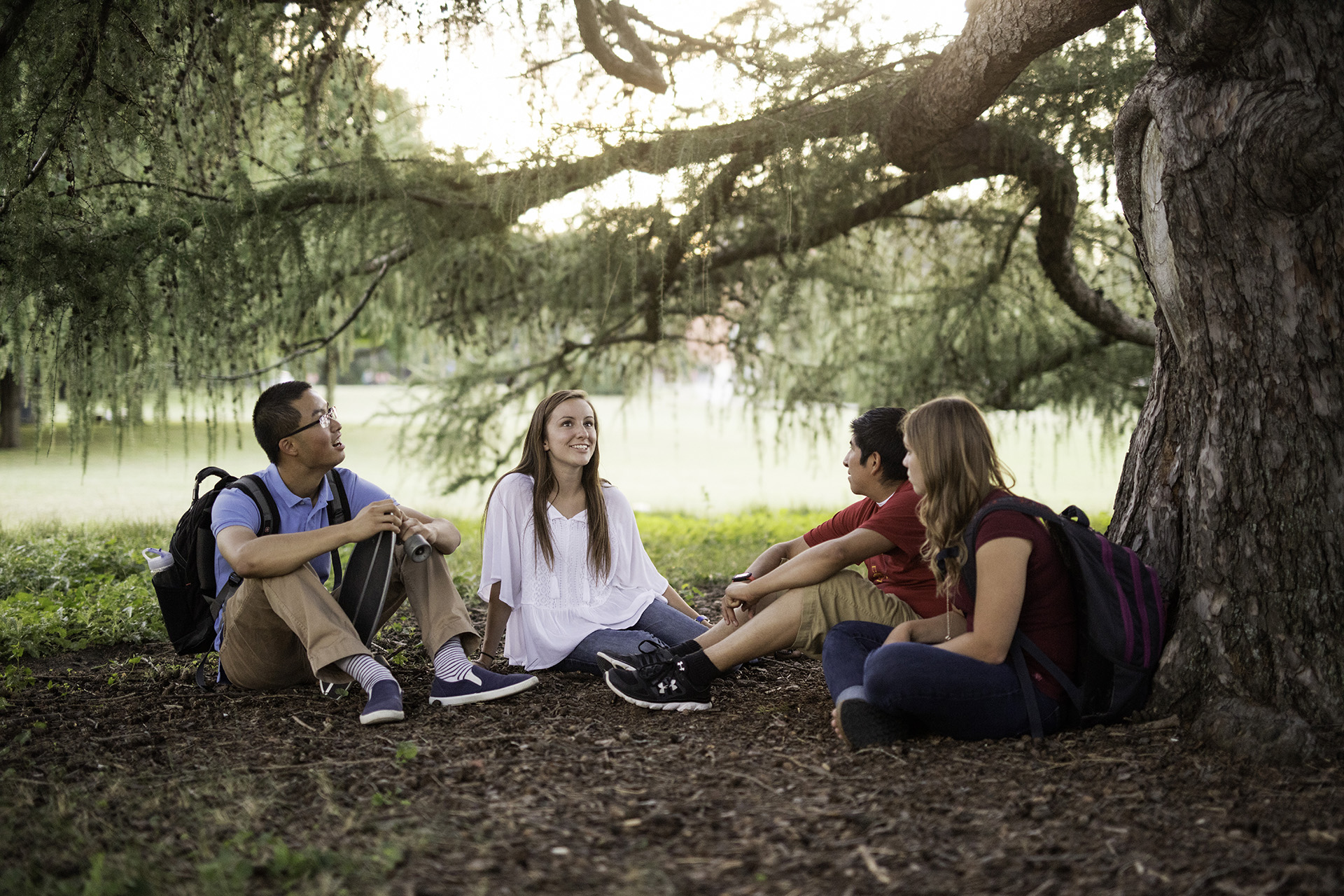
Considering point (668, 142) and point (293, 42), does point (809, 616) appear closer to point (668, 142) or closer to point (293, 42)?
point (668, 142)

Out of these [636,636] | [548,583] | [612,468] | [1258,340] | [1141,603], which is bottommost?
[612,468]

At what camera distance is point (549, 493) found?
3879 millimetres

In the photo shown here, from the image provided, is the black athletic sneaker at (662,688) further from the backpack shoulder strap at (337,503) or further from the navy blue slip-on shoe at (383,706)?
the backpack shoulder strap at (337,503)

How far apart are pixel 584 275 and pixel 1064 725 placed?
446 centimetres

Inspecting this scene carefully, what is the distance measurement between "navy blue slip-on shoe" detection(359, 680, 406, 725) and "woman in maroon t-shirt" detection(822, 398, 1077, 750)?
1.38 metres

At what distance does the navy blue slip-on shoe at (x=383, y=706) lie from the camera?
3.05 meters

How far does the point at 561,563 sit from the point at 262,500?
3.67 ft

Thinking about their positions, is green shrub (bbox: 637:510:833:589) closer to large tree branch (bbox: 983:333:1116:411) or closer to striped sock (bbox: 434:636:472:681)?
large tree branch (bbox: 983:333:1116:411)

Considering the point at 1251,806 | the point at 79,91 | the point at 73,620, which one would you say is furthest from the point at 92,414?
the point at 1251,806

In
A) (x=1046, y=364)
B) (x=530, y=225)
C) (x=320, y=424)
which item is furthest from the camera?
(x=1046, y=364)

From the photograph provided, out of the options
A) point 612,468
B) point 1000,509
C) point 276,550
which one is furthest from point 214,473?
point 612,468

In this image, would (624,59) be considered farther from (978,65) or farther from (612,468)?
(612,468)

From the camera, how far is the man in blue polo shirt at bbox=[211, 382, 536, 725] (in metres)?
3.14

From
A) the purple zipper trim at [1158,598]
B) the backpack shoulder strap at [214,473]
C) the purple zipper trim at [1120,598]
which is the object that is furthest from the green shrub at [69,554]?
the purple zipper trim at [1158,598]
